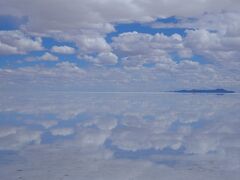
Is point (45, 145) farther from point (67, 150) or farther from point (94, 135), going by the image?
point (94, 135)

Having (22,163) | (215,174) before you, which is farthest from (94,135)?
(215,174)

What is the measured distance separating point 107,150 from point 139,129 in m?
6.68

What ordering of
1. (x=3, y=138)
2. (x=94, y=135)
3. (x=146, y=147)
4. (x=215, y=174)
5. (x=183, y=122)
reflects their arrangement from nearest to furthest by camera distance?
(x=215, y=174) < (x=146, y=147) < (x=3, y=138) < (x=94, y=135) < (x=183, y=122)

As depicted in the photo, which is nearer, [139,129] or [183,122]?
[139,129]

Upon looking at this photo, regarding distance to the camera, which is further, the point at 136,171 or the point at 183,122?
the point at 183,122

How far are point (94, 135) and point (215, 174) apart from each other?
8.67 metres

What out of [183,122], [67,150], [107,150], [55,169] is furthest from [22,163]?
[183,122]

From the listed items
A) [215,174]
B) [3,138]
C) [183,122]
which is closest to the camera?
[215,174]

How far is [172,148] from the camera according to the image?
15.3 m

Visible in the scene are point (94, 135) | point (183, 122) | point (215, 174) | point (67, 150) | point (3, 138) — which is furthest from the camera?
point (183, 122)

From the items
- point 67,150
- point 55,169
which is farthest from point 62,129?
point 55,169

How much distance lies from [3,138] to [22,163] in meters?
5.47

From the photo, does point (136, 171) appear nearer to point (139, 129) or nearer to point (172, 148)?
point (172, 148)

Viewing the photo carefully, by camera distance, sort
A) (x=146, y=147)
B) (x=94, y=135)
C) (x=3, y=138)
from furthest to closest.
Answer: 1. (x=94, y=135)
2. (x=3, y=138)
3. (x=146, y=147)
